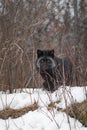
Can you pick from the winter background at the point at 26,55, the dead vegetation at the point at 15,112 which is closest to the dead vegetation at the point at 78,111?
the winter background at the point at 26,55

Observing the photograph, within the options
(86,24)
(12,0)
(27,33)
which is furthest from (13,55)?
(86,24)

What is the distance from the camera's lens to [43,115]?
4773 mm

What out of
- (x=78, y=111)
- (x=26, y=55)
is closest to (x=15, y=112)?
(x=78, y=111)

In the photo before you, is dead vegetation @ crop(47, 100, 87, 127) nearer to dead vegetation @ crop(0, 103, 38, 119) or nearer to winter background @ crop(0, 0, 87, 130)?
winter background @ crop(0, 0, 87, 130)

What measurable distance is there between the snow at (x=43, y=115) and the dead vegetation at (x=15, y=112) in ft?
0.25

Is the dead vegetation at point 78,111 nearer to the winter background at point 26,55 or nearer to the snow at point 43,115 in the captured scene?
the snow at point 43,115

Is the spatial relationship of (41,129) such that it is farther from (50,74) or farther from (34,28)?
(34,28)

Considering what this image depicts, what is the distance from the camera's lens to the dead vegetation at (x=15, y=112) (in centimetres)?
504

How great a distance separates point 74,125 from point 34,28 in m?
2.89

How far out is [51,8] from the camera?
7.52 meters

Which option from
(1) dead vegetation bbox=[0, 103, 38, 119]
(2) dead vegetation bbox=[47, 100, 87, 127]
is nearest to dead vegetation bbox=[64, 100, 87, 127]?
(2) dead vegetation bbox=[47, 100, 87, 127]

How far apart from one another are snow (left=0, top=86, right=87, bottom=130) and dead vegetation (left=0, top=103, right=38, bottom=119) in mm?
76

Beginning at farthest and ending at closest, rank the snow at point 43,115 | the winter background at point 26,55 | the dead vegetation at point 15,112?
1. the winter background at point 26,55
2. the dead vegetation at point 15,112
3. the snow at point 43,115

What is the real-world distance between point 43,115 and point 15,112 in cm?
49
